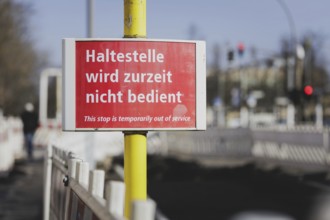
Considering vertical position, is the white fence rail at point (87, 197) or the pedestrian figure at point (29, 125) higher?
the pedestrian figure at point (29, 125)

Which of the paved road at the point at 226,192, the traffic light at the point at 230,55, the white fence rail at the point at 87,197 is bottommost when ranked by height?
the paved road at the point at 226,192

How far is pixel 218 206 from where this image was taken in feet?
54.2

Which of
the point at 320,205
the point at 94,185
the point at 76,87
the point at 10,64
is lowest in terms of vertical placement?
the point at 320,205

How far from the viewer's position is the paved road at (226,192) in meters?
15.5

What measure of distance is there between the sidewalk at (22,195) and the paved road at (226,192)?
2254 millimetres

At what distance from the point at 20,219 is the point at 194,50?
771cm

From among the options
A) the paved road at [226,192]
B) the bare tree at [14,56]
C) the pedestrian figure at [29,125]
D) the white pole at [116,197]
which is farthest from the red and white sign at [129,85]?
the bare tree at [14,56]

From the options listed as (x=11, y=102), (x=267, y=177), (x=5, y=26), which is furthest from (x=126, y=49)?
(x=11, y=102)

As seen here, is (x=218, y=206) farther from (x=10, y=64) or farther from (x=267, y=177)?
(x=10, y=64)

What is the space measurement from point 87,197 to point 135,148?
79.8 inches

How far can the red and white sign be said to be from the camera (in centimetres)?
674

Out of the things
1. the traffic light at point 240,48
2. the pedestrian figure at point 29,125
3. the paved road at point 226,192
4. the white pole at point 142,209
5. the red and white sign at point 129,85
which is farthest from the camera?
the traffic light at point 240,48

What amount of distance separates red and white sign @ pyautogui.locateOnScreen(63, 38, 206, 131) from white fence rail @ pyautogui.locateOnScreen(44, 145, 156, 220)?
0.43m

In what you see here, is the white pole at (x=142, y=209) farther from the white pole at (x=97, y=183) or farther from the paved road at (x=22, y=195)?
the paved road at (x=22, y=195)
